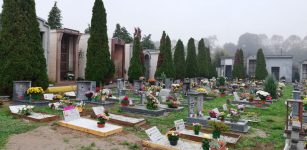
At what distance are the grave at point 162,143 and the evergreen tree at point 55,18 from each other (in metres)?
47.4

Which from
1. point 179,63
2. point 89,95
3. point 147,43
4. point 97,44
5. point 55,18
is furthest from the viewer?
point 147,43

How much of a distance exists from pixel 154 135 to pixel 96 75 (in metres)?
17.2

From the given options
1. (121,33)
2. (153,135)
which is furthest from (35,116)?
(121,33)

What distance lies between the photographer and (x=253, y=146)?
9359mm

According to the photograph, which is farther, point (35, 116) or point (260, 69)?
point (260, 69)

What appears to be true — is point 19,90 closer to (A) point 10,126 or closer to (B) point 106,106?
(B) point 106,106

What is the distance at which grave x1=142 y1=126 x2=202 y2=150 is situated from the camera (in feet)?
28.0

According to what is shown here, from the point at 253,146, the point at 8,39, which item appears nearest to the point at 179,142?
the point at 253,146

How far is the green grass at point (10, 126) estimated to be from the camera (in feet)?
30.0

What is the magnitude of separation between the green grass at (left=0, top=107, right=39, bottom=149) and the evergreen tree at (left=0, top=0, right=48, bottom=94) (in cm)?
551

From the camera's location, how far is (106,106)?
1666cm

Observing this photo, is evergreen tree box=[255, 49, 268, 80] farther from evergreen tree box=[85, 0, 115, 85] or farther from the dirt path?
the dirt path

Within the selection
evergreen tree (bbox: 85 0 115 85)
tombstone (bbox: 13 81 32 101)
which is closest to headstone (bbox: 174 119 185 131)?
tombstone (bbox: 13 81 32 101)

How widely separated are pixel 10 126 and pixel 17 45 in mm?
8704
